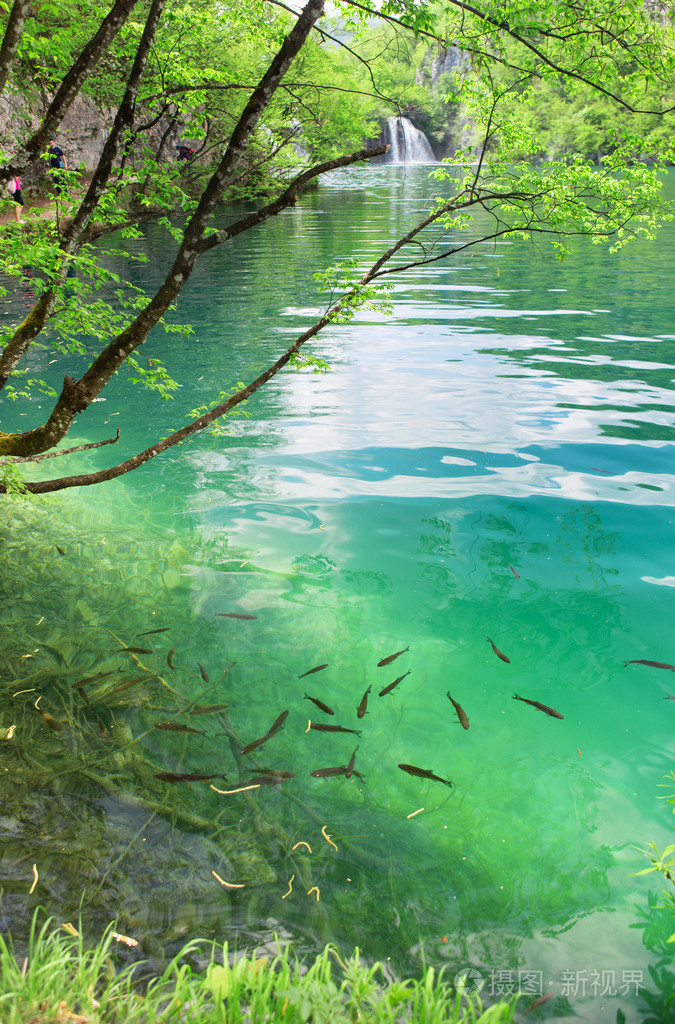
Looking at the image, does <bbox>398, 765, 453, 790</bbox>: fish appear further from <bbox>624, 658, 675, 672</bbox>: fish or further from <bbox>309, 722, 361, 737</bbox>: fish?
<bbox>624, 658, 675, 672</bbox>: fish

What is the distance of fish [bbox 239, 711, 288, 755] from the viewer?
Result: 15.7ft

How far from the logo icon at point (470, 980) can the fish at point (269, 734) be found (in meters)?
2.14

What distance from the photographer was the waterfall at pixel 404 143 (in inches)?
3403

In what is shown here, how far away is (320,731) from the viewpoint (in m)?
5.03

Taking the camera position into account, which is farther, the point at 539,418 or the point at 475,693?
the point at 539,418

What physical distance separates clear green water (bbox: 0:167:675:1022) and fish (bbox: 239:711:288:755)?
8cm

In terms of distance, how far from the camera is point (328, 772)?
4.62 m

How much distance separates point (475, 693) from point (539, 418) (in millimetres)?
6737

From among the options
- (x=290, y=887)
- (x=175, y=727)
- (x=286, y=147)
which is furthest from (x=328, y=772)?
(x=286, y=147)

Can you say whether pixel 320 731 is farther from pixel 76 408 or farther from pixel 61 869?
pixel 76 408

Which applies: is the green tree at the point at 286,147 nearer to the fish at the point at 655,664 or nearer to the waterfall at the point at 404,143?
the fish at the point at 655,664

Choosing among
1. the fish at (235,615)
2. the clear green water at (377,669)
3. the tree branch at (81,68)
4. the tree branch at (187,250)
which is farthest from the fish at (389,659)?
the tree branch at (81,68)

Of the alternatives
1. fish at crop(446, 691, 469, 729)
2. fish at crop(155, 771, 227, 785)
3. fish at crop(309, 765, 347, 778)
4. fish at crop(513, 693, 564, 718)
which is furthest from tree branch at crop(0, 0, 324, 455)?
fish at crop(513, 693, 564, 718)

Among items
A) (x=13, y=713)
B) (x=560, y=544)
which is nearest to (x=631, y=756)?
(x=560, y=544)
